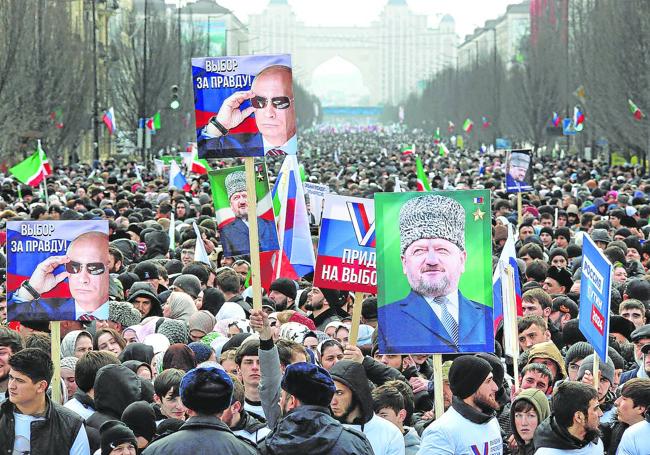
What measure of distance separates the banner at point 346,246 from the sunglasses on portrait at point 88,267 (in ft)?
5.89

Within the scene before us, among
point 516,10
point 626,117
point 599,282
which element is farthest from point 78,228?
point 516,10

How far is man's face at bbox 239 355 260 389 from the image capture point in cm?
775

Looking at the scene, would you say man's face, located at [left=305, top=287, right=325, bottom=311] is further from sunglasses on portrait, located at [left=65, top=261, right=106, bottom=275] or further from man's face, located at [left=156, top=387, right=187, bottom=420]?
man's face, located at [left=156, top=387, right=187, bottom=420]

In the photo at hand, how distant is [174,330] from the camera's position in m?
10.3

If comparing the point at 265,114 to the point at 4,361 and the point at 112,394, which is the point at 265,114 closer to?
Answer: the point at 112,394

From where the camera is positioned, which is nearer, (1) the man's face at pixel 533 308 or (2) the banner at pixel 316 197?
(1) the man's face at pixel 533 308

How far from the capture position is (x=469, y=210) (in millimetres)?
7648

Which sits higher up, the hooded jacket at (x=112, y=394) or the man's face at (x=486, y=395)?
the man's face at (x=486, y=395)

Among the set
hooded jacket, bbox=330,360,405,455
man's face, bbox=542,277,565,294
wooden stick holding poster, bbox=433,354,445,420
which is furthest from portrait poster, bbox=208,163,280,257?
hooded jacket, bbox=330,360,405,455

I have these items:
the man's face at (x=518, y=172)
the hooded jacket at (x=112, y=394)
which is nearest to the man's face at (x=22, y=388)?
the hooded jacket at (x=112, y=394)

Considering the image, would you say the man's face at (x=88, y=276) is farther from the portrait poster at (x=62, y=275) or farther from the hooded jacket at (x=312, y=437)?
the hooded jacket at (x=312, y=437)

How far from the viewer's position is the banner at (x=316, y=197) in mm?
18547

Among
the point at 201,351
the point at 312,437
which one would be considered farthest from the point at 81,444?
the point at 201,351

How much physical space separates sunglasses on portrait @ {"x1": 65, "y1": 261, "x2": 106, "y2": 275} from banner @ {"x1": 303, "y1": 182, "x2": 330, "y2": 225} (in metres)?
9.61
